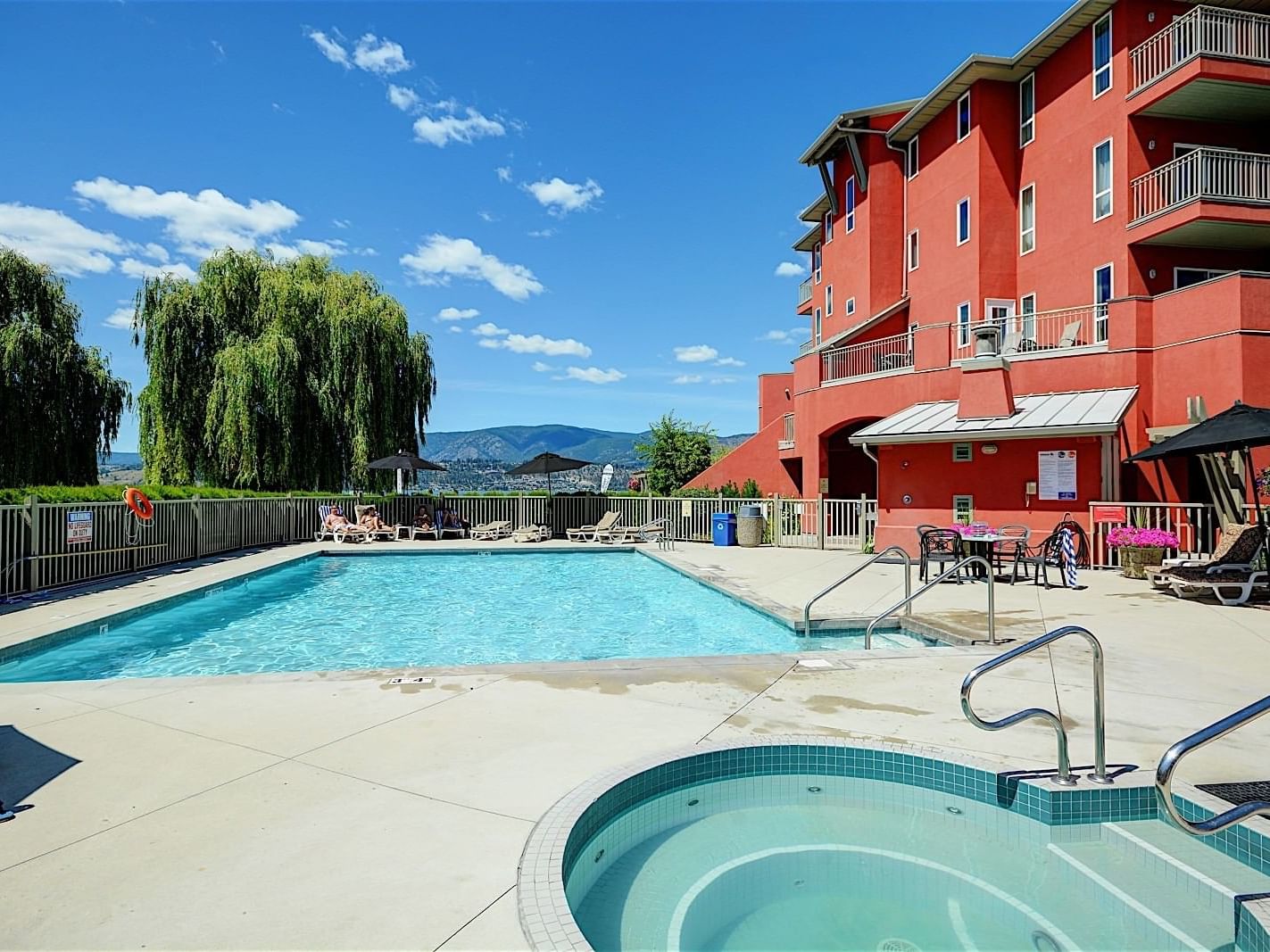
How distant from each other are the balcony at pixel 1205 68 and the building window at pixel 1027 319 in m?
4.41

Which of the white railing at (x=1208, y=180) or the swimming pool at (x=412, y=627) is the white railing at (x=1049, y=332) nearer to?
the white railing at (x=1208, y=180)

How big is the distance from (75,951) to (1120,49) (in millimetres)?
20568

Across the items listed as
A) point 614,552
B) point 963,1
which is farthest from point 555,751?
point 963,1

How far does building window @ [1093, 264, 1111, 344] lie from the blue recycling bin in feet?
30.0

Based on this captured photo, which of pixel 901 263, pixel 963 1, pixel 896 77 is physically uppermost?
pixel 896 77

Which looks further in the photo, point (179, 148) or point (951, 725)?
point (179, 148)

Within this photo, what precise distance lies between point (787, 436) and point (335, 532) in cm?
1437

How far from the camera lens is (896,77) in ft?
74.7

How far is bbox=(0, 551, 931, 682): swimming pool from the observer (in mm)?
7895

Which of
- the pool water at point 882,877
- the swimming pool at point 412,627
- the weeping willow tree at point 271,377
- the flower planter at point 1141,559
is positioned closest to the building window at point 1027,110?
the flower planter at point 1141,559

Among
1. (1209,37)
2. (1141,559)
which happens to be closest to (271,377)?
(1141,559)

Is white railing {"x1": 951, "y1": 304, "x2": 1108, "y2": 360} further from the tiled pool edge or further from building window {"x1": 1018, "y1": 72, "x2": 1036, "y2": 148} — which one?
the tiled pool edge

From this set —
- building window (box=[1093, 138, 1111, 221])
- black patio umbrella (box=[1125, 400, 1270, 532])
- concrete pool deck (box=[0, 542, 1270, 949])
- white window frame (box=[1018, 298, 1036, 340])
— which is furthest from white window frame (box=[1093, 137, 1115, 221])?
concrete pool deck (box=[0, 542, 1270, 949])

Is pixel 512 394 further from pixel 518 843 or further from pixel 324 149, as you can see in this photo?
pixel 518 843
